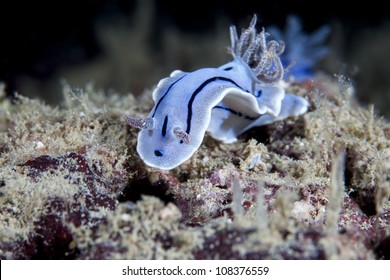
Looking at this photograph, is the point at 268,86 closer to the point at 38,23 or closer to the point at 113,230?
the point at 113,230

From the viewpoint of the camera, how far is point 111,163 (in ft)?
9.86

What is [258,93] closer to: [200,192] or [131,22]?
[200,192]

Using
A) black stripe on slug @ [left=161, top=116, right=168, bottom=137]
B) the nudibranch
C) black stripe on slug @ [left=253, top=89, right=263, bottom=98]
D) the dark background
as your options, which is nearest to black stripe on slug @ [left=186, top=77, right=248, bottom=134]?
the nudibranch

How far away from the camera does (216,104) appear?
3.05m

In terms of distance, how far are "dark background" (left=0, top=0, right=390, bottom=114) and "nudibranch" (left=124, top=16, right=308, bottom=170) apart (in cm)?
655

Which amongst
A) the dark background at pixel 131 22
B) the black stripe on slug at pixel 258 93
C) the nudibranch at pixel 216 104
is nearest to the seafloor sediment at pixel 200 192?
the nudibranch at pixel 216 104

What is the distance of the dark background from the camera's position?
10.3m

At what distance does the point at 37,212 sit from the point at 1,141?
1371mm

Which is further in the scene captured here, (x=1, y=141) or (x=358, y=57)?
(x=358, y=57)

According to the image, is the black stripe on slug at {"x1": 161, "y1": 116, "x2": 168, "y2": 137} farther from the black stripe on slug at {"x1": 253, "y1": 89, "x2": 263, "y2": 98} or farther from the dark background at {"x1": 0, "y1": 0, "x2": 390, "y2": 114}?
the dark background at {"x1": 0, "y1": 0, "x2": 390, "y2": 114}

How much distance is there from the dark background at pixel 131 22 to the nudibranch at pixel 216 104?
258 inches

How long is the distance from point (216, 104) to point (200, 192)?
2.40 ft
